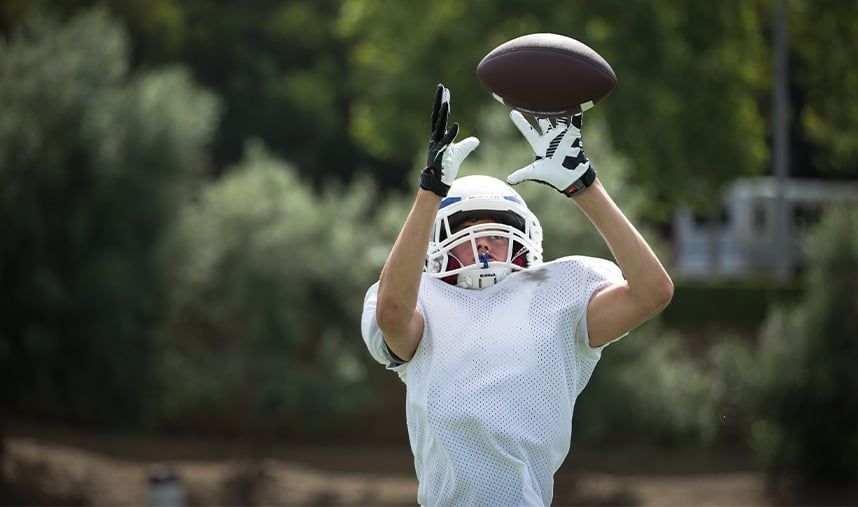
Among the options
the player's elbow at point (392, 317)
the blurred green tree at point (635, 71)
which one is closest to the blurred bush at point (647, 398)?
the blurred green tree at point (635, 71)

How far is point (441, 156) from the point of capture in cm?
273

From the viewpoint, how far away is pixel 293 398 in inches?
454

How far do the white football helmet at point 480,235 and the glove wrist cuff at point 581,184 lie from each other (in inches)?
9.2

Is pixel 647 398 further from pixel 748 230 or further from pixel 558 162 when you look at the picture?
pixel 748 230

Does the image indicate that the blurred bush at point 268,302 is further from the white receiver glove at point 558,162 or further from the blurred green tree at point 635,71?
the white receiver glove at point 558,162

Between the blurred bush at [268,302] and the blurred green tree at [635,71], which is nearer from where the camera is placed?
the blurred bush at [268,302]

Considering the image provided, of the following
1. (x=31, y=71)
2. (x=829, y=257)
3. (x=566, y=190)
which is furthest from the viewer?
(x=829, y=257)

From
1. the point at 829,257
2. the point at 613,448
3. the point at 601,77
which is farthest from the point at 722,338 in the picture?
the point at 601,77

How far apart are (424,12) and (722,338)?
7.59m

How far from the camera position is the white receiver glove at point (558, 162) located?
2.74 meters

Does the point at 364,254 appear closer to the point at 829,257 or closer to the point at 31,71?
the point at 31,71

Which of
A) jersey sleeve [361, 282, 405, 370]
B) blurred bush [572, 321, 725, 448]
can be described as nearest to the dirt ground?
blurred bush [572, 321, 725, 448]

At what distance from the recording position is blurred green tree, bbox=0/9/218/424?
9820 mm

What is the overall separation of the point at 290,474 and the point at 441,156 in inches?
393
